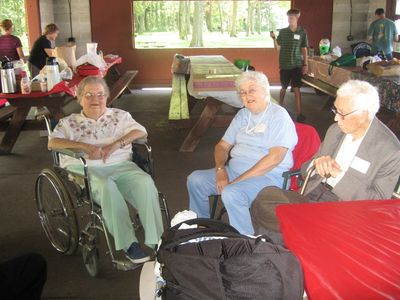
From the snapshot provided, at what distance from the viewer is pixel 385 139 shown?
2.10m

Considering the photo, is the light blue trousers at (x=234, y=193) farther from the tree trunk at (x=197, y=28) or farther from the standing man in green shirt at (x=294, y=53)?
the tree trunk at (x=197, y=28)

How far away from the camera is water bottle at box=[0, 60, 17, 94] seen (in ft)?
14.6

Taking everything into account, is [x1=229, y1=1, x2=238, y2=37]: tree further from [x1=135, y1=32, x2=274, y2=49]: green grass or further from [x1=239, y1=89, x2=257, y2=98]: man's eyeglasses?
[x1=239, y1=89, x2=257, y2=98]: man's eyeglasses

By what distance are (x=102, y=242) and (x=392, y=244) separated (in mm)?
1998

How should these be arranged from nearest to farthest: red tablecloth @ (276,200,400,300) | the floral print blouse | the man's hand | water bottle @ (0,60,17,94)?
red tablecloth @ (276,200,400,300), the man's hand, the floral print blouse, water bottle @ (0,60,17,94)

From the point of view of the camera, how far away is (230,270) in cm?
139

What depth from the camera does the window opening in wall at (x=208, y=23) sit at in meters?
9.70

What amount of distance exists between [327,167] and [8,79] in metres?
3.30

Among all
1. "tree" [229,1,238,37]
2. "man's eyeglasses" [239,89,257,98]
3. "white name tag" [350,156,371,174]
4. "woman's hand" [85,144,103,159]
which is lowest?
"woman's hand" [85,144,103,159]

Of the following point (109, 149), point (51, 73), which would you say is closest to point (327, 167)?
point (109, 149)

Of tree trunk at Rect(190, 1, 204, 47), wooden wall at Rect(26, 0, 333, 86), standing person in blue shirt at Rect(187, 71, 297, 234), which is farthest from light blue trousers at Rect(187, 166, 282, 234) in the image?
tree trunk at Rect(190, 1, 204, 47)

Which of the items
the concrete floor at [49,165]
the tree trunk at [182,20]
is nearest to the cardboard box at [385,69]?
the concrete floor at [49,165]

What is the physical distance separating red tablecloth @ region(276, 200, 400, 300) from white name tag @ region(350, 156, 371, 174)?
363 mm

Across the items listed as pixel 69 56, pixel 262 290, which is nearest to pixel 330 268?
pixel 262 290
